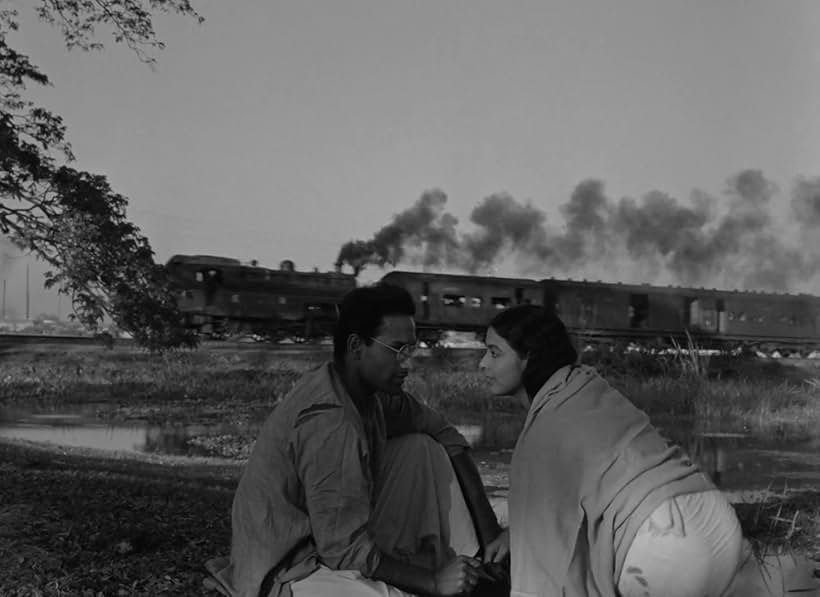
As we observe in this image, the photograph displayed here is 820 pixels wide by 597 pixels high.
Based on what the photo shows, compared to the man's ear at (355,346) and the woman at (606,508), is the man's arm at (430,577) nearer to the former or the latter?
the woman at (606,508)

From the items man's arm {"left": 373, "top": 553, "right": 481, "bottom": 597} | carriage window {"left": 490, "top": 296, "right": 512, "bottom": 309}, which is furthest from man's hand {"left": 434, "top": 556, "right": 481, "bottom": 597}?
carriage window {"left": 490, "top": 296, "right": 512, "bottom": 309}

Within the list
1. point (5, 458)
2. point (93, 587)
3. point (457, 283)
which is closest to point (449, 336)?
point (457, 283)

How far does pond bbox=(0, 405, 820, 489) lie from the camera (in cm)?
1002

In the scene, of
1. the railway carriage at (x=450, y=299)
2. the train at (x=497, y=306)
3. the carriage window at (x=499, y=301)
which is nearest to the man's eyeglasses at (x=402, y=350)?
the train at (x=497, y=306)

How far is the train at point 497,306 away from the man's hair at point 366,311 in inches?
850

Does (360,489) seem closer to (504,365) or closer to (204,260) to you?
(504,365)

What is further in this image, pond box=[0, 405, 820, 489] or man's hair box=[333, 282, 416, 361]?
pond box=[0, 405, 820, 489]

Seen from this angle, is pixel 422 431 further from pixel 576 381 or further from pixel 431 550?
pixel 576 381

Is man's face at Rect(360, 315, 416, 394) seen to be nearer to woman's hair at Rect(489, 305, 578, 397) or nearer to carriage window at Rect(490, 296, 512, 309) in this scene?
woman's hair at Rect(489, 305, 578, 397)

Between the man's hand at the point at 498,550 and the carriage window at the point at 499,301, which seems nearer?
the man's hand at the point at 498,550

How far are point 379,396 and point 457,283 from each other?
922 inches

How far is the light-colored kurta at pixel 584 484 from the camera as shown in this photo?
2.25 meters

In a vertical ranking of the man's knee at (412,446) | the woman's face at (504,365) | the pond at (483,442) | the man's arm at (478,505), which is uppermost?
the woman's face at (504,365)

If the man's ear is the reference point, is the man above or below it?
below
